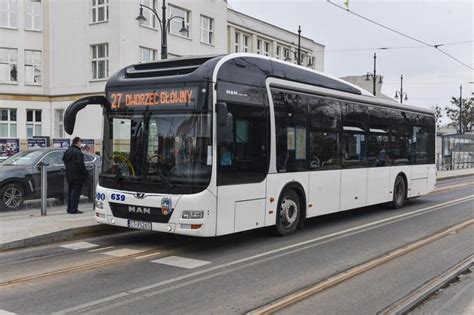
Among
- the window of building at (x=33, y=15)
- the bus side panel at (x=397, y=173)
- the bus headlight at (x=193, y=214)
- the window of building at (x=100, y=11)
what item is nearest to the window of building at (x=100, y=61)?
the window of building at (x=100, y=11)

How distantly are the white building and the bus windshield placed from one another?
25416mm

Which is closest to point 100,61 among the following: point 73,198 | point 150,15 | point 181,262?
point 150,15

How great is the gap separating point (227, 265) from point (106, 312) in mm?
2572

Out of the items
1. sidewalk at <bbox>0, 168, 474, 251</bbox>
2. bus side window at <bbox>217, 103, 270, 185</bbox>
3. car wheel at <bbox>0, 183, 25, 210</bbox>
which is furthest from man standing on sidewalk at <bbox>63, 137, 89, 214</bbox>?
bus side window at <bbox>217, 103, 270, 185</bbox>

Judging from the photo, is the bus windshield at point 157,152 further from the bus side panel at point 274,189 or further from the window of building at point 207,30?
the window of building at point 207,30

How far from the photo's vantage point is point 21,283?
6.52 metres

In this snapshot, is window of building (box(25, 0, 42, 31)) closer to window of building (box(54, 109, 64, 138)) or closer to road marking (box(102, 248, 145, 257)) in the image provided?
window of building (box(54, 109, 64, 138))

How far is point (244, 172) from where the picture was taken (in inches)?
350

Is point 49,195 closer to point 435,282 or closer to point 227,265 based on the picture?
point 227,265

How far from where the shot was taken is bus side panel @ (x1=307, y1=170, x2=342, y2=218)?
1080cm

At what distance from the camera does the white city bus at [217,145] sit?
8203 mm

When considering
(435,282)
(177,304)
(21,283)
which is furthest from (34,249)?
(435,282)

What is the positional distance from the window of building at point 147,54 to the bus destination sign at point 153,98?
1027 inches

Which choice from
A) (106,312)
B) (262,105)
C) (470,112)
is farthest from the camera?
(470,112)
